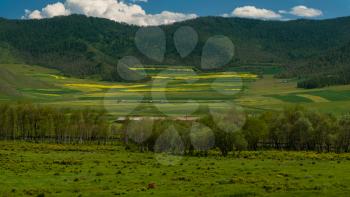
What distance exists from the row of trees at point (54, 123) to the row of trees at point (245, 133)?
15.6 meters

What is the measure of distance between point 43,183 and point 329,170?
112 ft

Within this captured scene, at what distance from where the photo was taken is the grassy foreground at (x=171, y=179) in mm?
42281

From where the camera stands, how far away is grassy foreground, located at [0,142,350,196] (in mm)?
42281

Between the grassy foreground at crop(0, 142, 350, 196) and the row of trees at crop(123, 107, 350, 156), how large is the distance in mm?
22361

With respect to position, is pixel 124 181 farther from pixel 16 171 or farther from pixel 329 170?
pixel 329 170

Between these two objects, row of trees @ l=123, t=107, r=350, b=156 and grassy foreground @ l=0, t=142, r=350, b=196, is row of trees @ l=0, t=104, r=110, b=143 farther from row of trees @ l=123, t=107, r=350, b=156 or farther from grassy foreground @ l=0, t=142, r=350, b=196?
grassy foreground @ l=0, t=142, r=350, b=196

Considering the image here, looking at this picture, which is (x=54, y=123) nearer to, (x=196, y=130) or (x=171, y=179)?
(x=196, y=130)

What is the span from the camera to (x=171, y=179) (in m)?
50.6

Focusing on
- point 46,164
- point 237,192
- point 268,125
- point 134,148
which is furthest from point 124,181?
point 268,125

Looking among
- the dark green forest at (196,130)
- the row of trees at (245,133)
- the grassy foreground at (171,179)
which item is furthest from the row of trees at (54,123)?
the grassy foreground at (171,179)

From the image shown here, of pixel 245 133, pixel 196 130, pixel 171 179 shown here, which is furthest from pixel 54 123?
pixel 171 179

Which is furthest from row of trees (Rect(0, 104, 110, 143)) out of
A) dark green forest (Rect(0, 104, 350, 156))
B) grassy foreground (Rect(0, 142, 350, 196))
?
grassy foreground (Rect(0, 142, 350, 196))

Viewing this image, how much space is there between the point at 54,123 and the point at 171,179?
280 ft

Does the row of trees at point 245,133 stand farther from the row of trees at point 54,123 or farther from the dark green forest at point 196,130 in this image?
the row of trees at point 54,123
